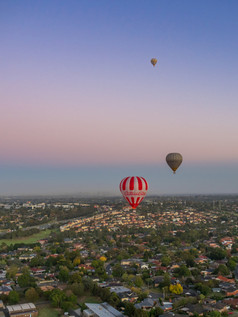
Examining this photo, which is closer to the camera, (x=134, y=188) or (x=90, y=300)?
(x=90, y=300)

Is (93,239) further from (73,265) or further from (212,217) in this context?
(212,217)

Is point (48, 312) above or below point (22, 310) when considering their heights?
below

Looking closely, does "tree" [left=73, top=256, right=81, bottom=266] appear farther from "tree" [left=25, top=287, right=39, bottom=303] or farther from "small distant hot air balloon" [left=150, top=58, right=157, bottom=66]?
"small distant hot air balloon" [left=150, top=58, right=157, bottom=66]

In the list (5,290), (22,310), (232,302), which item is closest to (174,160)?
(232,302)

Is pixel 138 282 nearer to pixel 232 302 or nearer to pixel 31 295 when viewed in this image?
pixel 232 302

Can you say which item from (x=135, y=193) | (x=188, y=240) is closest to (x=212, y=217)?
(x=188, y=240)

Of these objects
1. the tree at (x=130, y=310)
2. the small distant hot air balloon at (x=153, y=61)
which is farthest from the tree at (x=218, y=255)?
the small distant hot air balloon at (x=153, y=61)

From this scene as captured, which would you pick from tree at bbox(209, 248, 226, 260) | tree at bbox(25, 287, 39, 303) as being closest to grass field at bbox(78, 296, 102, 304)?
tree at bbox(25, 287, 39, 303)
